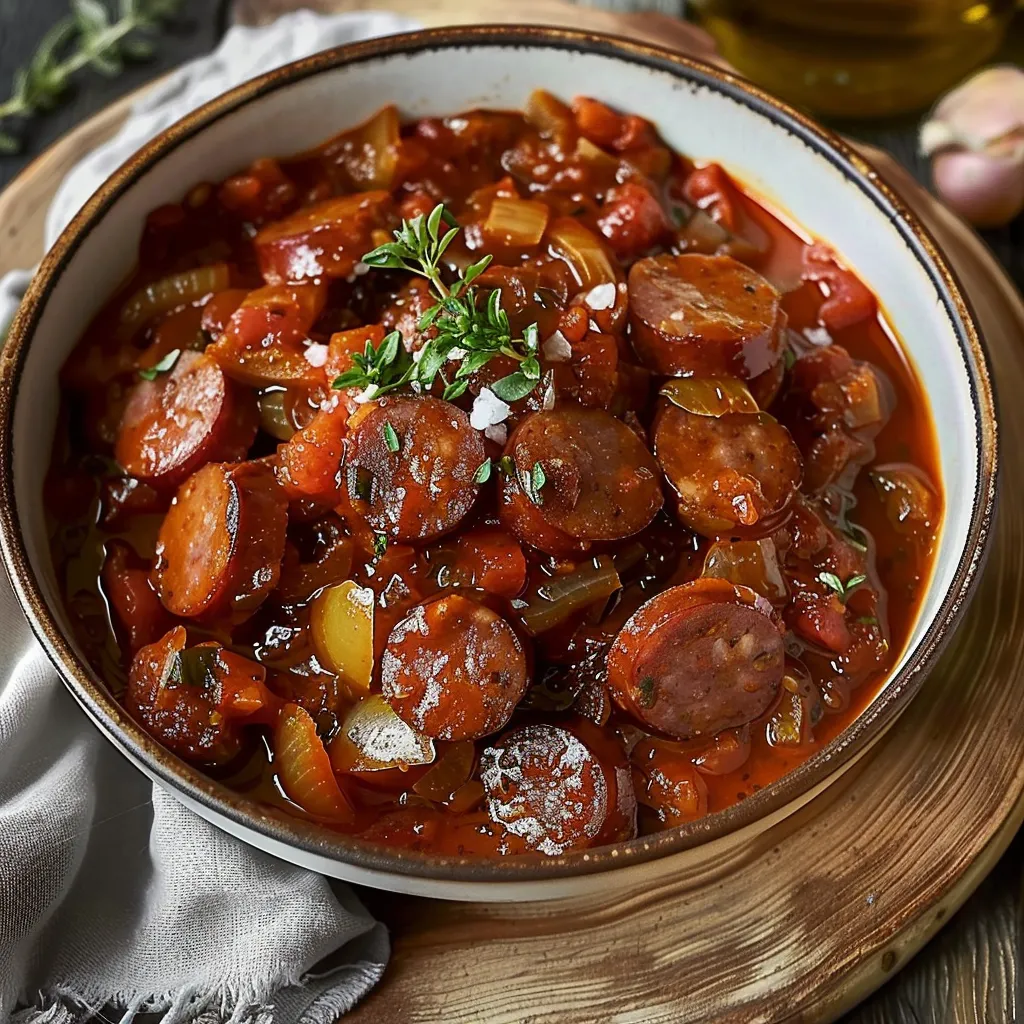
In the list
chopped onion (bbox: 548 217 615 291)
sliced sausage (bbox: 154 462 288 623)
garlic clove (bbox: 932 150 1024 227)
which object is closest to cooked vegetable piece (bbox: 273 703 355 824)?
sliced sausage (bbox: 154 462 288 623)

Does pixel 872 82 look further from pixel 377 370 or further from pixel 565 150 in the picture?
pixel 377 370

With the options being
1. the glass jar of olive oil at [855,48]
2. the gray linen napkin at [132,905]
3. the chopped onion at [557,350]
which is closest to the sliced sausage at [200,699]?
the gray linen napkin at [132,905]

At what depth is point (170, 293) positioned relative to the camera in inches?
132

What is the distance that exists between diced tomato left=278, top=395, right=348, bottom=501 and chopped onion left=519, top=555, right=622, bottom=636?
0.54m

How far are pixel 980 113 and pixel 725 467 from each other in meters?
2.08

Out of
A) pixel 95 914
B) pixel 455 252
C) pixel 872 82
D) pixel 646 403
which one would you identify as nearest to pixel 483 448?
pixel 646 403

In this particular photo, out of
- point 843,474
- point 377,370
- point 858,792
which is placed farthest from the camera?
point 843,474

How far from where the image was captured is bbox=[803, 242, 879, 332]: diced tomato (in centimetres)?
342

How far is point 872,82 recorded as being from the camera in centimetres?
452

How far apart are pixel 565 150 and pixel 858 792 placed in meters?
2.00

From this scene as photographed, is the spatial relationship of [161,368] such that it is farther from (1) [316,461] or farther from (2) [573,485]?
(2) [573,485]

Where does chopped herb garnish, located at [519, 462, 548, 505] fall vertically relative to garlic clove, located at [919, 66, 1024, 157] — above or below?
above

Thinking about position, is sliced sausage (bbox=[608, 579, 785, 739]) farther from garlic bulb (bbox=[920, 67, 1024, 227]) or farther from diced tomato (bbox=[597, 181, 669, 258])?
garlic bulb (bbox=[920, 67, 1024, 227])

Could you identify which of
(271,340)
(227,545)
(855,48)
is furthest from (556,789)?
(855,48)
